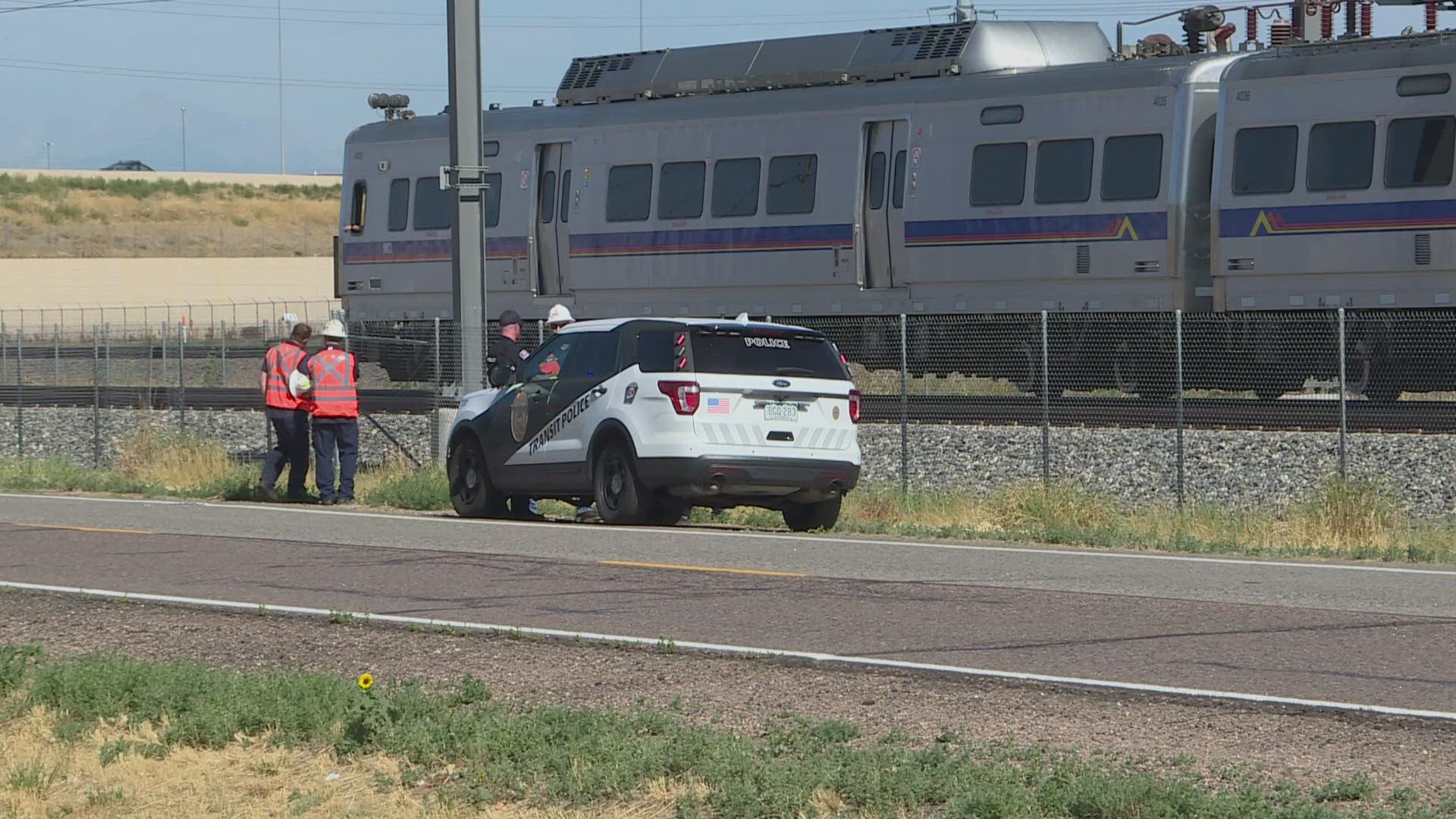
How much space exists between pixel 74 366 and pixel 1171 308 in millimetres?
31243

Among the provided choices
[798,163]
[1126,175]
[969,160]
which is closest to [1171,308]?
[1126,175]

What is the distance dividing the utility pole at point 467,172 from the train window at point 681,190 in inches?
265

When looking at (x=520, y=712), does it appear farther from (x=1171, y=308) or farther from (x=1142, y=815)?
(x=1171, y=308)

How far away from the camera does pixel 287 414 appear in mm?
20156

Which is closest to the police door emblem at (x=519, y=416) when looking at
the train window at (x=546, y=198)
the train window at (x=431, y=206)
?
the train window at (x=546, y=198)

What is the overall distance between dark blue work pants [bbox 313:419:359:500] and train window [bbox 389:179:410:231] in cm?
1285

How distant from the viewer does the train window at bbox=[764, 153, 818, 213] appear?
2748 centimetres

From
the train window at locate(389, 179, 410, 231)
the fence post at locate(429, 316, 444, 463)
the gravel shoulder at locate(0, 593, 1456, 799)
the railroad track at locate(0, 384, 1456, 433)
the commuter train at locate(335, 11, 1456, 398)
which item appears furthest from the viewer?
the train window at locate(389, 179, 410, 231)

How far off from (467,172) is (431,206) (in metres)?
9.84

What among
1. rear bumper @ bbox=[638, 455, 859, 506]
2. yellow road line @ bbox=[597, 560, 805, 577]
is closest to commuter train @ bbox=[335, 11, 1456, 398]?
rear bumper @ bbox=[638, 455, 859, 506]

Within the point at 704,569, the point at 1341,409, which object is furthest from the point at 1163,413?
the point at 704,569

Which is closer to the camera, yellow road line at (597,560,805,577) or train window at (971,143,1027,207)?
yellow road line at (597,560,805,577)

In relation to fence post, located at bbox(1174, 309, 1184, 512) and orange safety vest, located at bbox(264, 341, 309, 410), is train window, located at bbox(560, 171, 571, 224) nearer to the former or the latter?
orange safety vest, located at bbox(264, 341, 309, 410)

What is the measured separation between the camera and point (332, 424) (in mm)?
19859
